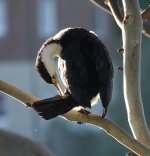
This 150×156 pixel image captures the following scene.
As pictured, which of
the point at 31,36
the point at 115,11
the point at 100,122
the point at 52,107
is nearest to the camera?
the point at 100,122

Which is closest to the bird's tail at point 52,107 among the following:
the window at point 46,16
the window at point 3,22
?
the window at point 46,16

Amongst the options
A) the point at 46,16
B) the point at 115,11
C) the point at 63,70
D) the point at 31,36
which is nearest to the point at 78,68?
the point at 63,70

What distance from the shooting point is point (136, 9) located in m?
1.92

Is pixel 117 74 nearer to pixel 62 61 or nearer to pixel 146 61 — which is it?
pixel 146 61

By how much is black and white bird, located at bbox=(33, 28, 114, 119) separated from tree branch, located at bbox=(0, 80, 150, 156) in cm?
3

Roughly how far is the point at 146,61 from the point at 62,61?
33.9 feet

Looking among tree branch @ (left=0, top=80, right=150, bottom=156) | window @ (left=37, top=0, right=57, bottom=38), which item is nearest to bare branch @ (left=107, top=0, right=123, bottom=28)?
tree branch @ (left=0, top=80, right=150, bottom=156)

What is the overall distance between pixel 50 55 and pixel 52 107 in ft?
0.78

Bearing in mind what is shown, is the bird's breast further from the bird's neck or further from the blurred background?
the blurred background

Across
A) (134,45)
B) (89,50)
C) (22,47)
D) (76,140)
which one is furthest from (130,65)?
(22,47)

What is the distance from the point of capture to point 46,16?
15539 millimetres

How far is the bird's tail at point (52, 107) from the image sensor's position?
1.89 metres

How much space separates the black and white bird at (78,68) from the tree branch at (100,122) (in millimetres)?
33

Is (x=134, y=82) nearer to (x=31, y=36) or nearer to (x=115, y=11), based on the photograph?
(x=115, y=11)
